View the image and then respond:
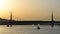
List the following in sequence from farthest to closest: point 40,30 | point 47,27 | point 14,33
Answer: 1. point 47,27
2. point 40,30
3. point 14,33

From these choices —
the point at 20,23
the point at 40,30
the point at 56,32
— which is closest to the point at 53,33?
the point at 56,32

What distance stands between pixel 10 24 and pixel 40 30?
81 cm

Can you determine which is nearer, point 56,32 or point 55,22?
point 56,32

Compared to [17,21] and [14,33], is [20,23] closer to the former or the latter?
[17,21]

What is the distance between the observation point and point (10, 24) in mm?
4270

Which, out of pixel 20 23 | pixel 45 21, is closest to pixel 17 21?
pixel 20 23

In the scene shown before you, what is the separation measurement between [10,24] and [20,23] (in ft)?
0.86

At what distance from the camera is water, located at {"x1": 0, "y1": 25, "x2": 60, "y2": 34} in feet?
12.6

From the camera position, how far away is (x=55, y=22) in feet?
14.3

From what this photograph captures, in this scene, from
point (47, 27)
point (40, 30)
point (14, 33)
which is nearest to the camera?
point (14, 33)

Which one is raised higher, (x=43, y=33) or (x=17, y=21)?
(x=17, y=21)

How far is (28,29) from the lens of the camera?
4.11m

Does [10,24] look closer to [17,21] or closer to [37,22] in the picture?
[17,21]

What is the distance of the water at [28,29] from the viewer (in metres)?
3.83
